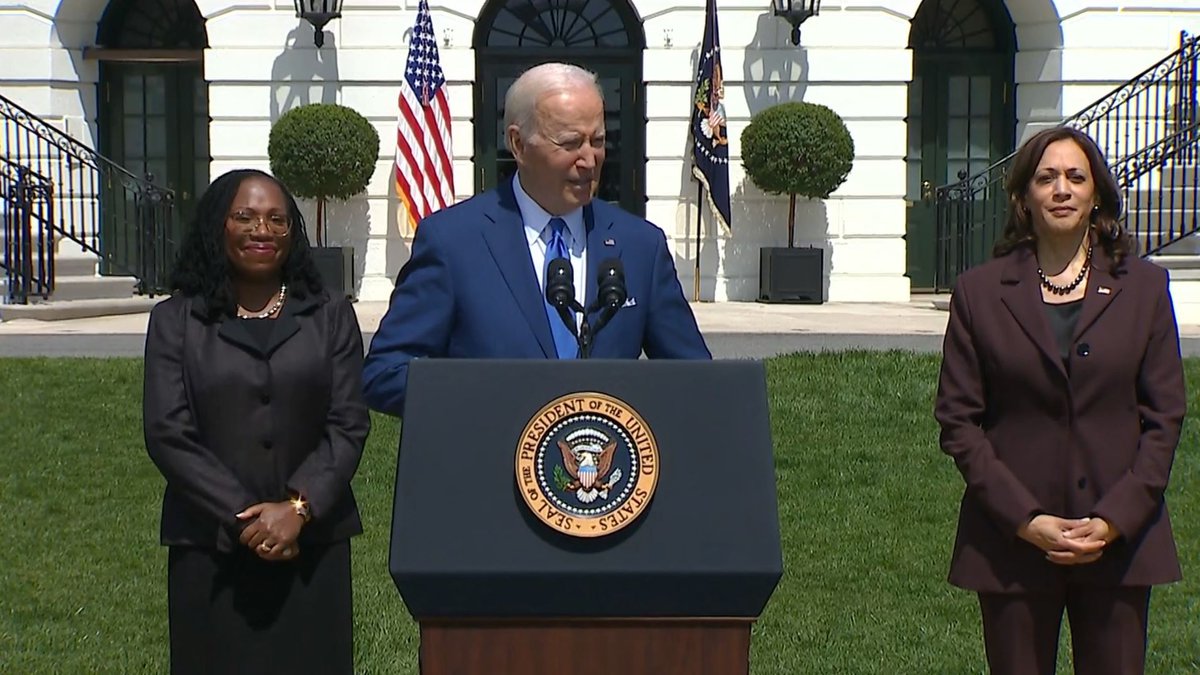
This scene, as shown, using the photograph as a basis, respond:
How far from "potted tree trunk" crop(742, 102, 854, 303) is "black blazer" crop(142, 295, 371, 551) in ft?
42.8

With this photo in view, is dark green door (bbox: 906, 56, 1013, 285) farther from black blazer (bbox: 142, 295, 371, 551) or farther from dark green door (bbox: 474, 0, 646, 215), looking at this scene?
black blazer (bbox: 142, 295, 371, 551)

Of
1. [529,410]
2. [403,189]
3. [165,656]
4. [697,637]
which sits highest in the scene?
[403,189]

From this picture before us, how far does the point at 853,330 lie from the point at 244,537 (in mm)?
10741

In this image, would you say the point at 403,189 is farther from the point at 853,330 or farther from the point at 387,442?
the point at 387,442

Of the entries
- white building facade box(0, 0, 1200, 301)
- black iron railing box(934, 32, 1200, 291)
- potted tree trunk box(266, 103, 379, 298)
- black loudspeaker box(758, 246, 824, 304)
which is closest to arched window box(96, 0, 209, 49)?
white building facade box(0, 0, 1200, 301)

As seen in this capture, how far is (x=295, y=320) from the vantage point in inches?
169

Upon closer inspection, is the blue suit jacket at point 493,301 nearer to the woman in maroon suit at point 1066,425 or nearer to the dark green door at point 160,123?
the woman in maroon suit at point 1066,425

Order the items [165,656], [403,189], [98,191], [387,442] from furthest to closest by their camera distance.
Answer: [98,191]
[403,189]
[387,442]
[165,656]

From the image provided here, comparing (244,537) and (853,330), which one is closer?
(244,537)

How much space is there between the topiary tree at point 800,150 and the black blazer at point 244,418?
513 inches

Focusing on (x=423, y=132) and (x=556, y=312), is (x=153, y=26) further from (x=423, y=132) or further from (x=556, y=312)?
(x=556, y=312)

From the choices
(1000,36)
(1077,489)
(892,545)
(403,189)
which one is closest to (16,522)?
(892,545)

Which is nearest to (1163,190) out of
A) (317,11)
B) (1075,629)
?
(317,11)

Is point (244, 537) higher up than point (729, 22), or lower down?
lower down
